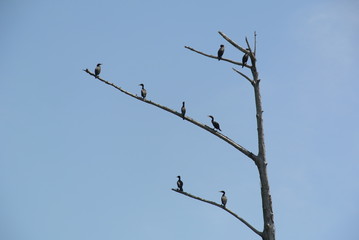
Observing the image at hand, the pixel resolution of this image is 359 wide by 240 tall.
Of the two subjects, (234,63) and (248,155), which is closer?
(248,155)

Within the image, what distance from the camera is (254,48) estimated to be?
1187 centimetres

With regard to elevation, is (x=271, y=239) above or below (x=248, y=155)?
below

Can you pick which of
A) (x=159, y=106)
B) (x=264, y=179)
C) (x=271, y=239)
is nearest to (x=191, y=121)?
(x=159, y=106)

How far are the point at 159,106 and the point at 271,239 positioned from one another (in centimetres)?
317

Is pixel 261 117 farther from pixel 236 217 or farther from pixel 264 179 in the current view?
pixel 236 217

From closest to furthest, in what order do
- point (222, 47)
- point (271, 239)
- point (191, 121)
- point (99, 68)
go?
point (271, 239) → point (191, 121) → point (222, 47) → point (99, 68)

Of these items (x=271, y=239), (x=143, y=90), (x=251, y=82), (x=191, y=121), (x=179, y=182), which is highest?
(x=143, y=90)

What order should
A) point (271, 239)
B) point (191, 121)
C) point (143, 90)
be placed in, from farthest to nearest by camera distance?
point (143, 90), point (191, 121), point (271, 239)

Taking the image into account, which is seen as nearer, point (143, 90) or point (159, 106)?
point (159, 106)

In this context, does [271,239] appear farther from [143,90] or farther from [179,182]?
[143,90]

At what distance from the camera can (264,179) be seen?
10.8 m

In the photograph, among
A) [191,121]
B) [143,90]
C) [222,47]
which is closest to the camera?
[191,121]

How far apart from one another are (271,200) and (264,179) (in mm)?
378

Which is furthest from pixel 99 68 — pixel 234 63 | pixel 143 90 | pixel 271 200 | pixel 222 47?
pixel 271 200
